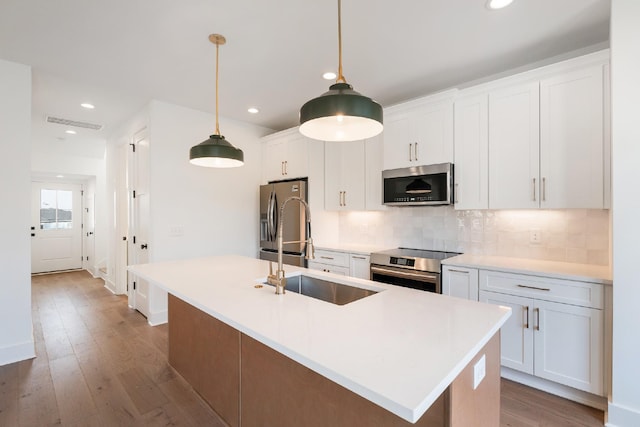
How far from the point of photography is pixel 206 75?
294cm

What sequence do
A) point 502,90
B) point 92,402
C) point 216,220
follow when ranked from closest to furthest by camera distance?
1. point 92,402
2. point 502,90
3. point 216,220

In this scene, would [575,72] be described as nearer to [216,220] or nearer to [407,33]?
[407,33]

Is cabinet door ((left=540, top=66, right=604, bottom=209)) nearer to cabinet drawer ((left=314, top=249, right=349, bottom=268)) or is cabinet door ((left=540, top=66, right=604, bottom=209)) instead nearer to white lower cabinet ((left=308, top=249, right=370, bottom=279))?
white lower cabinet ((left=308, top=249, right=370, bottom=279))

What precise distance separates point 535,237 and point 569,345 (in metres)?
→ 0.94

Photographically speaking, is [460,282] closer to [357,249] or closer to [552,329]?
[552,329]

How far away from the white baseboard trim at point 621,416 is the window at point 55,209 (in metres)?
9.36

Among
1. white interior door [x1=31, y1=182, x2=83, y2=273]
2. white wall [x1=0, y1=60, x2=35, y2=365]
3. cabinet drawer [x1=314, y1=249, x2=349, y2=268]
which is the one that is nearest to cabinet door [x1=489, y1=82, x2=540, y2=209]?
cabinet drawer [x1=314, y1=249, x2=349, y2=268]

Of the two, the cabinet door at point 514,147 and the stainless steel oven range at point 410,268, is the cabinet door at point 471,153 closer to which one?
the cabinet door at point 514,147

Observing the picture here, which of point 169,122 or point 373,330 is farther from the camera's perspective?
point 169,122

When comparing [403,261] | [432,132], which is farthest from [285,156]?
[403,261]

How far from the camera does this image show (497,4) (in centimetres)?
192

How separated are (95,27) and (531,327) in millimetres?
3835

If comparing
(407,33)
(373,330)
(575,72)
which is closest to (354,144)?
(407,33)

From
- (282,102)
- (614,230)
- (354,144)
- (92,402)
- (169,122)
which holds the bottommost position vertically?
(92,402)
